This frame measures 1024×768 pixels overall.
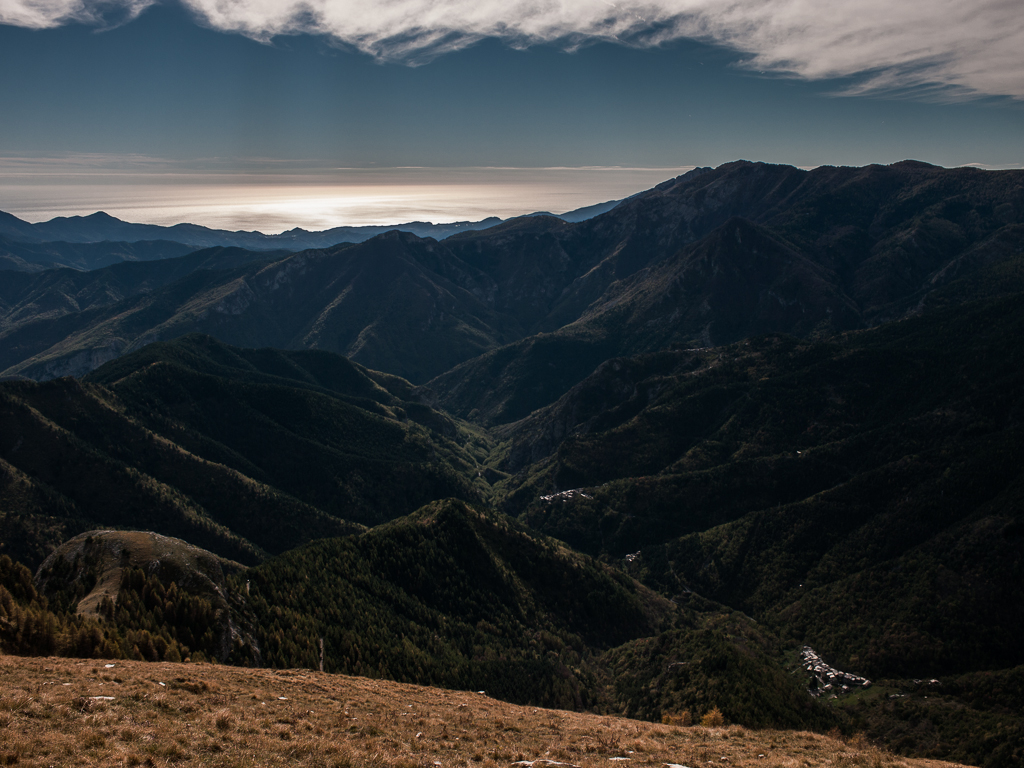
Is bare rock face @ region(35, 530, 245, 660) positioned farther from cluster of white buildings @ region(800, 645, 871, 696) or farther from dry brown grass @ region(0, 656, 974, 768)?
cluster of white buildings @ region(800, 645, 871, 696)

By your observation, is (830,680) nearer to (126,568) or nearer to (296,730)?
(296,730)

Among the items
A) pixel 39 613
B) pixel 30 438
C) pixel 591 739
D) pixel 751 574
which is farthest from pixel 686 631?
pixel 30 438

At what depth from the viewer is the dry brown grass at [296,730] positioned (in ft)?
91.1

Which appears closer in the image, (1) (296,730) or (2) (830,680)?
(1) (296,730)

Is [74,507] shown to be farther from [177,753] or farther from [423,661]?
[177,753]

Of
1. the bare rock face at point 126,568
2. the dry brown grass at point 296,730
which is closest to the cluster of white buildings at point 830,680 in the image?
the dry brown grass at point 296,730

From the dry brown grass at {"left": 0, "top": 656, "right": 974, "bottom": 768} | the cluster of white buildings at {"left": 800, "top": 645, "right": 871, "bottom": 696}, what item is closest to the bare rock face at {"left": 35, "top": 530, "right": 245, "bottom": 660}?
the dry brown grass at {"left": 0, "top": 656, "right": 974, "bottom": 768}

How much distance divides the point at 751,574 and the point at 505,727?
156 metres

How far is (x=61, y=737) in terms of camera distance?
2633 cm

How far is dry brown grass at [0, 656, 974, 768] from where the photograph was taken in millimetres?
27766

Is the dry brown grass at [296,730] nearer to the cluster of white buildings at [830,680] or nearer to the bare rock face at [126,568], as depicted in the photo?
the bare rock face at [126,568]

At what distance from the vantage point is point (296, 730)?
36.2 meters

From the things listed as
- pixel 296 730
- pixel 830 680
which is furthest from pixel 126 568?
pixel 830 680

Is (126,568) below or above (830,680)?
above
